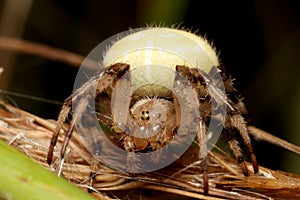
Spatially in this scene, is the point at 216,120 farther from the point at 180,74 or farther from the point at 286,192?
the point at 286,192

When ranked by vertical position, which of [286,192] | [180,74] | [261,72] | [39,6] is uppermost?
[39,6]

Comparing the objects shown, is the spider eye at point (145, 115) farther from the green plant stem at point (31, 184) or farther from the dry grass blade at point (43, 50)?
the dry grass blade at point (43, 50)

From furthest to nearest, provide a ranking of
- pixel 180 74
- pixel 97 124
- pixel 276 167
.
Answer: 1. pixel 276 167
2. pixel 97 124
3. pixel 180 74

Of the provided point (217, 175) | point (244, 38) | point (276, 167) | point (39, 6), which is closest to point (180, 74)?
point (217, 175)

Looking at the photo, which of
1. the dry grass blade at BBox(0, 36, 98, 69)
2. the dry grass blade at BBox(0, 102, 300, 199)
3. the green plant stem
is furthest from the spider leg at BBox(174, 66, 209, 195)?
the dry grass blade at BBox(0, 36, 98, 69)

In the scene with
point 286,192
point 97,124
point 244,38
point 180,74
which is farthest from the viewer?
point 244,38

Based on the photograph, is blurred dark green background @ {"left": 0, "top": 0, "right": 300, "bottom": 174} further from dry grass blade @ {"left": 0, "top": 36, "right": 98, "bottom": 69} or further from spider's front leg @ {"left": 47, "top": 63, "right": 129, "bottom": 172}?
spider's front leg @ {"left": 47, "top": 63, "right": 129, "bottom": 172}

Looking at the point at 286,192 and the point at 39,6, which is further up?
the point at 39,6
